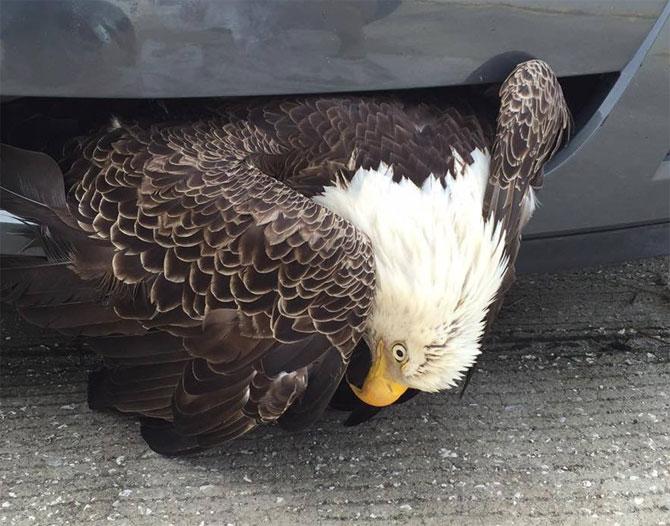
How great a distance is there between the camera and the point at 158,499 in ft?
7.98

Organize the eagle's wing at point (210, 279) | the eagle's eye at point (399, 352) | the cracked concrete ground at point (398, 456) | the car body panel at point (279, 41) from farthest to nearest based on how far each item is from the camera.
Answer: the cracked concrete ground at point (398, 456), the eagle's eye at point (399, 352), the eagle's wing at point (210, 279), the car body panel at point (279, 41)

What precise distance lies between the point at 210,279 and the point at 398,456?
0.93 metres

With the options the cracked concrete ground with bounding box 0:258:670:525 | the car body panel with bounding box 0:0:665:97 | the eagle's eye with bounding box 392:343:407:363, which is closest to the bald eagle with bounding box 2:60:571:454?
the eagle's eye with bounding box 392:343:407:363

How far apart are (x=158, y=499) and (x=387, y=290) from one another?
3.09 feet

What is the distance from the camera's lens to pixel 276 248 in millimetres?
2096

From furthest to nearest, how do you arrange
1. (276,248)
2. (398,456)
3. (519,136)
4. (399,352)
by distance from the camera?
1. (398,456)
2. (519,136)
3. (399,352)
4. (276,248)

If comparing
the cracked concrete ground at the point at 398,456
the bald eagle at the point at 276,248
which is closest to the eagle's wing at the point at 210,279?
the bald eagle at the point at 276,248

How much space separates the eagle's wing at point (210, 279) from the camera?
83.2 inches

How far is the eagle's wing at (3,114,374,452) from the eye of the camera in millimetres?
2113

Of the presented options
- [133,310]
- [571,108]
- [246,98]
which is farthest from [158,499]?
[571,108]

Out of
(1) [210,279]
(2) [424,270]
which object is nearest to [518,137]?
(2) [424,270]

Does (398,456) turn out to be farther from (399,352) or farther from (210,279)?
(210,279)

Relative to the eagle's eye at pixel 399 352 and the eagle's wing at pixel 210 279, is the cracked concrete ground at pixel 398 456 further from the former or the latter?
the eagle's eye at pixel 399 352

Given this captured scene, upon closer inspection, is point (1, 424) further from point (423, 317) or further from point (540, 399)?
point (540, 399)
